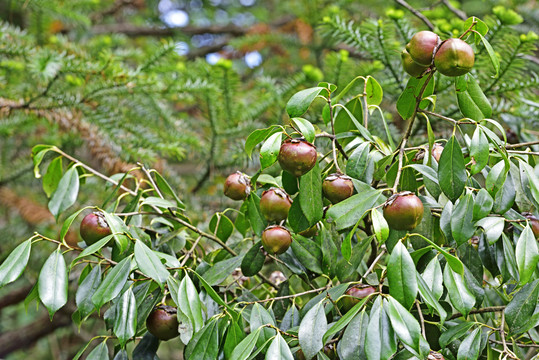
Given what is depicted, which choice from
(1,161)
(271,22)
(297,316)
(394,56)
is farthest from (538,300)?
(271,22)

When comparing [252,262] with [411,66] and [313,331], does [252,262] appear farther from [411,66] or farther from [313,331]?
[411,66]

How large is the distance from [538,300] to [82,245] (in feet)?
2.07

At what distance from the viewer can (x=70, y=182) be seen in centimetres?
76

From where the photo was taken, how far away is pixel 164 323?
653 millimetres

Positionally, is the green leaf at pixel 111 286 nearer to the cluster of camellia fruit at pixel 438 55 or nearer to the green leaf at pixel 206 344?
the green leaf at pixel 206 344

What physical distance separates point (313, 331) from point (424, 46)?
34cm

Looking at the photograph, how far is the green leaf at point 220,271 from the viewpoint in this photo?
0.67m

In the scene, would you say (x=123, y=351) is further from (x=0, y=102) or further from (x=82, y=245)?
(x=0, y=102)

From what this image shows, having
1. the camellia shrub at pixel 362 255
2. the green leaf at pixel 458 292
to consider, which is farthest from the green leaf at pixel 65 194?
the green leaf at pixel 458 292

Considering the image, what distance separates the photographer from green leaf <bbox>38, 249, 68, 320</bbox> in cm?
59

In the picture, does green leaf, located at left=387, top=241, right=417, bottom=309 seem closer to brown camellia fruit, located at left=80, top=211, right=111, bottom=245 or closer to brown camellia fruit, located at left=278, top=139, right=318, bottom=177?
brown camellia fruit, located at left=278, top=139, right=318, bottom=177

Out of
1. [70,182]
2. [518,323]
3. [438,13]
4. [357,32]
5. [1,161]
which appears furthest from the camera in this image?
[1,161]

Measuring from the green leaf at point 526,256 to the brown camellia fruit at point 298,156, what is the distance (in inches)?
9.9

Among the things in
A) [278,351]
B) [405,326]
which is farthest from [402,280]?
[278,351]
